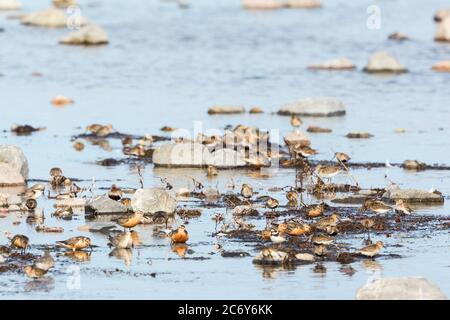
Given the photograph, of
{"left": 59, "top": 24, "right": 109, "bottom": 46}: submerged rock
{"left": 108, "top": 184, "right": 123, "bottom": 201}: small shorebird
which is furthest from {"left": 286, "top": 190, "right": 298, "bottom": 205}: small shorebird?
{"left": 59, "top": 24, "right": 109, "bottom": 46}: submerged rock

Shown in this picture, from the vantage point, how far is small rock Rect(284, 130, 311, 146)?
2752 centimetres

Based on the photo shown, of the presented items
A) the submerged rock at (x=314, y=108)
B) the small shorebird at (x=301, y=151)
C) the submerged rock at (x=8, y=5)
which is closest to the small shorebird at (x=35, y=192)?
the small shorebird at (x=301, y=151)

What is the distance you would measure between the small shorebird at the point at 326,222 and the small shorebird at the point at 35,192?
180 inches

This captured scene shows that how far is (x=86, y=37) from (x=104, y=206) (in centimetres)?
3153

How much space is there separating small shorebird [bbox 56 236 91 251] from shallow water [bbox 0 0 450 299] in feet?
0.66

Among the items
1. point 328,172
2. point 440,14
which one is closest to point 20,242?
point 328,172

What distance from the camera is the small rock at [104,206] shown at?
64.4 feet

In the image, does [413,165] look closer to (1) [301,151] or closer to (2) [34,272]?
(1) [301,151]

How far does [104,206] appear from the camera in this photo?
19688 millimetres

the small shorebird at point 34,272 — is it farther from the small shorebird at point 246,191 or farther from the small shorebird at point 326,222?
the small shorebird at point 246,191

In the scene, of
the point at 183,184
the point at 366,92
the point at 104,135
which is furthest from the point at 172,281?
Result: the point at 366,92

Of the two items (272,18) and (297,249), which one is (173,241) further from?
(272,18)
